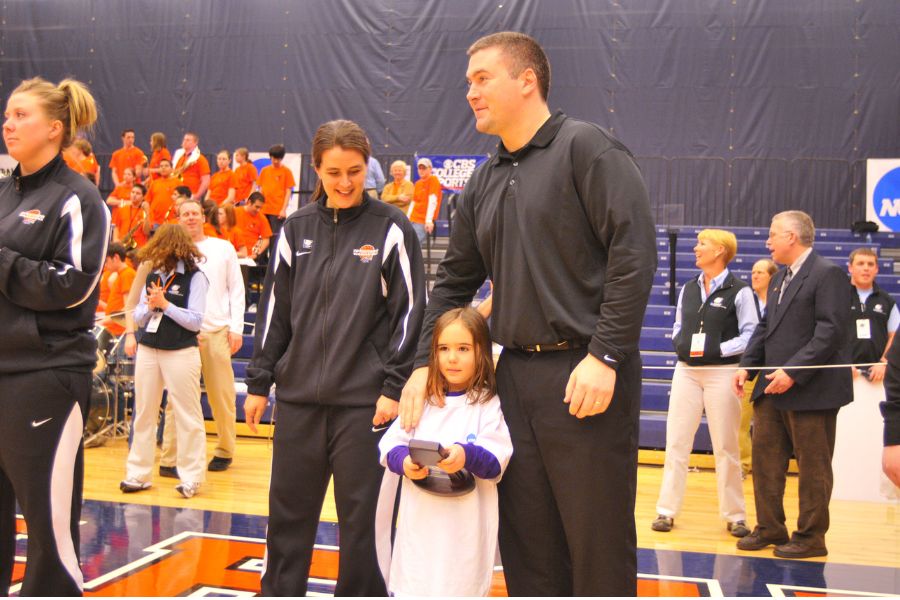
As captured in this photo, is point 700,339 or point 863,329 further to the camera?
point 863,329

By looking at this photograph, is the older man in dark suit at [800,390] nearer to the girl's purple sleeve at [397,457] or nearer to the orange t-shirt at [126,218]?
the girl's purple sleeve at [397,457]

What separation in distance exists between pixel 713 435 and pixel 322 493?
341 cm

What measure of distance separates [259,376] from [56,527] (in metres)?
0.84

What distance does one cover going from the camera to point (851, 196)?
1545cm

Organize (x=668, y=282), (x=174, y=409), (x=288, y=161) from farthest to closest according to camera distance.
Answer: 1. (x=288, y=161)
2. (x=668, y=282)
3. (x=174, y=409)

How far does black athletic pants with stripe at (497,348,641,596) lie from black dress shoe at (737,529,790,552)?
3112 mm

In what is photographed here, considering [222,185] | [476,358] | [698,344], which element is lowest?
[476,358]

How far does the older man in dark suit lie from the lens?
16.9ft

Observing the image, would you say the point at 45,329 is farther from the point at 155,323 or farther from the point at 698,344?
the point at 698,344

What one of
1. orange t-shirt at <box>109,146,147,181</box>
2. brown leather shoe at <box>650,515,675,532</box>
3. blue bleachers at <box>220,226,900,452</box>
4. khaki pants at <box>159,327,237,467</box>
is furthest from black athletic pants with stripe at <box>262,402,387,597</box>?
orange t-shirt at <box>109,146,147,181</box>

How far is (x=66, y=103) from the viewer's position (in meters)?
3.07

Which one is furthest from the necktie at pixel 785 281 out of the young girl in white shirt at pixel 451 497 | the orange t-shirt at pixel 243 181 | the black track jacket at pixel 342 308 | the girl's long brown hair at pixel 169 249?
the orange t-shirt at pixel 243 181

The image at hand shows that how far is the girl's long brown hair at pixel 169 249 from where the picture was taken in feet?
20.3

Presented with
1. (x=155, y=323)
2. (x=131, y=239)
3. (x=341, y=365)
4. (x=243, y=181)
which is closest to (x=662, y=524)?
(x=341, y=365)
